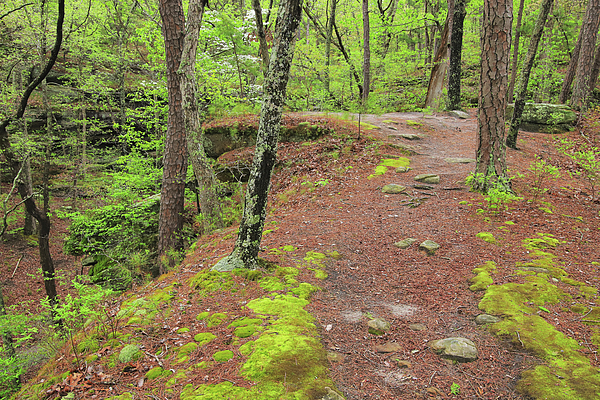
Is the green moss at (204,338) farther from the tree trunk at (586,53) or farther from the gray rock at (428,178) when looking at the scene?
the tree trunk at (586,53)

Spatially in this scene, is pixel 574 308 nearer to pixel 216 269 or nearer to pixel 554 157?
pixel 216 269

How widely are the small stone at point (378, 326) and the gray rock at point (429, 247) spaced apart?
2109 millimetres

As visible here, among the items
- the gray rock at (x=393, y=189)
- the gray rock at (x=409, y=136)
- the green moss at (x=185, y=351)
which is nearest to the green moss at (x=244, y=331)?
the green moss at (x=185, y=351)

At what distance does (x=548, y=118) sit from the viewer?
44.6ft

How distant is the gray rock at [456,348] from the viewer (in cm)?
284

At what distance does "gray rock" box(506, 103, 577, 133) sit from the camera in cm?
1332

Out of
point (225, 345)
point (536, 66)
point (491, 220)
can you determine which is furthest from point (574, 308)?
point (536, 66)

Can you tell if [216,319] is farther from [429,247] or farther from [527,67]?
[527,67]

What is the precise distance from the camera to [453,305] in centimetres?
378

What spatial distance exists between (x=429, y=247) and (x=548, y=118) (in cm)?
1286

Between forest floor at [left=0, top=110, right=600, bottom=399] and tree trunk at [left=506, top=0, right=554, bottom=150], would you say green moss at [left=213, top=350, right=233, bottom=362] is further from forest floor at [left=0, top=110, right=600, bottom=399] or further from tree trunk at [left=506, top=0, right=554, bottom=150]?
tree trunk at [left=506, top=0, right=554, bottom=150]

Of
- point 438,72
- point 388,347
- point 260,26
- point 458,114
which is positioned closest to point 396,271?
point 388,347

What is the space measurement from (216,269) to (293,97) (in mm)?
13596

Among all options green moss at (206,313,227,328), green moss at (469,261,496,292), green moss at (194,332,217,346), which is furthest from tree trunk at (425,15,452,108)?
green moss at (194,332,217,346)
